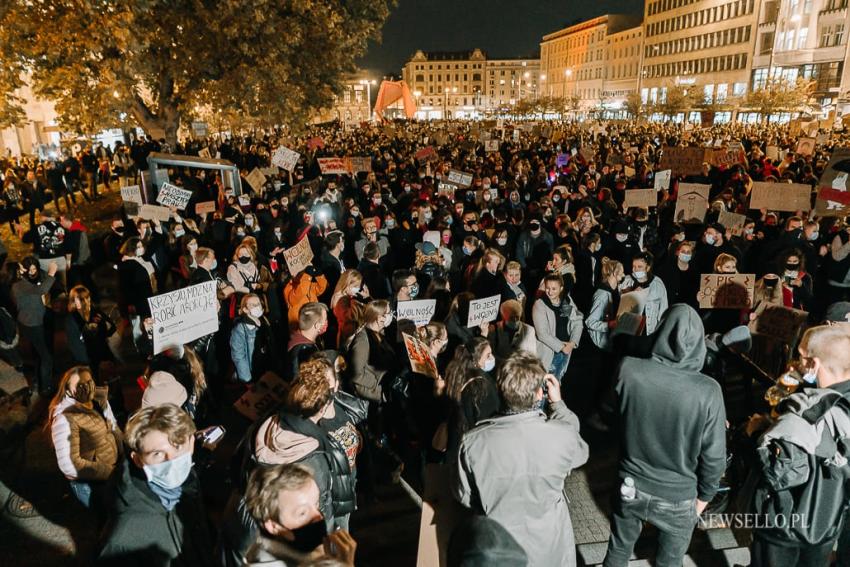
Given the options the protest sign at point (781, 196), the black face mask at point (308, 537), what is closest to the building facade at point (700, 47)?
the protest sign at point (781, 196)

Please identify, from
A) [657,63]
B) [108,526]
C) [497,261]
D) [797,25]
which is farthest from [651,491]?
[657,63]

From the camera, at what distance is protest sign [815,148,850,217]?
9.38m

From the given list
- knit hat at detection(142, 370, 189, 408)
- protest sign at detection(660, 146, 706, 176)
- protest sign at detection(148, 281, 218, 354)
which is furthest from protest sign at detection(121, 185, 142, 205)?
protest sign at detection(660, 146, 706, 176)

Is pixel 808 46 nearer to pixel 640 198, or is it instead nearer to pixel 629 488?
pixel 640 198

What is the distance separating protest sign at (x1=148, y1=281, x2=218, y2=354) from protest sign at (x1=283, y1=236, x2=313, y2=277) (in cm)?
149

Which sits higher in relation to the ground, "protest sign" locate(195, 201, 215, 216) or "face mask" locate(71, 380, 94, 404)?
"protest sign" locate(195, 201, 215, 216)

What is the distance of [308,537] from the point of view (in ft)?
7.76

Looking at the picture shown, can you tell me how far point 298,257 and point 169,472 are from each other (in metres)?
4.57

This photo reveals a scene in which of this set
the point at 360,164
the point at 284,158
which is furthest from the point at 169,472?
the point at 360,164

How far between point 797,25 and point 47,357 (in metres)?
83.9

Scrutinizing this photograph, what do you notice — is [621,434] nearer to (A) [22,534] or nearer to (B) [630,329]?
(B) [630,329]

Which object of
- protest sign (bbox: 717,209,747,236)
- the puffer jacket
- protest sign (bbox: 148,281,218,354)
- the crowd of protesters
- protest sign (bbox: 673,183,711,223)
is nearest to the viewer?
the crowd of protesters

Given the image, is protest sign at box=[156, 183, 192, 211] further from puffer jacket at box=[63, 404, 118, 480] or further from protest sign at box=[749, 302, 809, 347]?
protest sign at box=[749, 302, 809, 347]

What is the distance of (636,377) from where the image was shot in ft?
10.6
